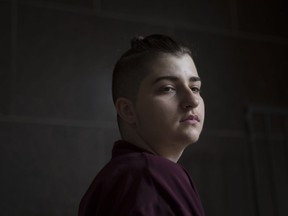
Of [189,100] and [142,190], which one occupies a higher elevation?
[189,100]

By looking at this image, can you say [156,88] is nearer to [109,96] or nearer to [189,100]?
[189,100]

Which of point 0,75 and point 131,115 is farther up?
point 0,75

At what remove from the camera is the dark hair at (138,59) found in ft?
3.00

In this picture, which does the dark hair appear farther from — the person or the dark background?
the dark background

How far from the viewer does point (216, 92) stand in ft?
6.21

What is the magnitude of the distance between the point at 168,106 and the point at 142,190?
8.6 inches

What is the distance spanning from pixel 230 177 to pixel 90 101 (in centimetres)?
65

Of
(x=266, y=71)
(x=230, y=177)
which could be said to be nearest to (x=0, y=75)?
(x=230, y=177)

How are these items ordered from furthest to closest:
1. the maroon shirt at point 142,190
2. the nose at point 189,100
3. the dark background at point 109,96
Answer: the dark background at point 109,96, the nose at point 189,100, the maroon shirt at point 142,190

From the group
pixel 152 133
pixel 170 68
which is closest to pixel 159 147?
pixel 152 133

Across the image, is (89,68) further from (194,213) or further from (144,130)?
(194,213)

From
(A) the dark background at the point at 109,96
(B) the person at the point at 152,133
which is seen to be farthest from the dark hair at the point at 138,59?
(A) the dark background at the point at 109,96

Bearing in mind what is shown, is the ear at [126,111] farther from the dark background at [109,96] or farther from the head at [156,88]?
the dark background at [109,96]

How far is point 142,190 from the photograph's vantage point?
71cm
